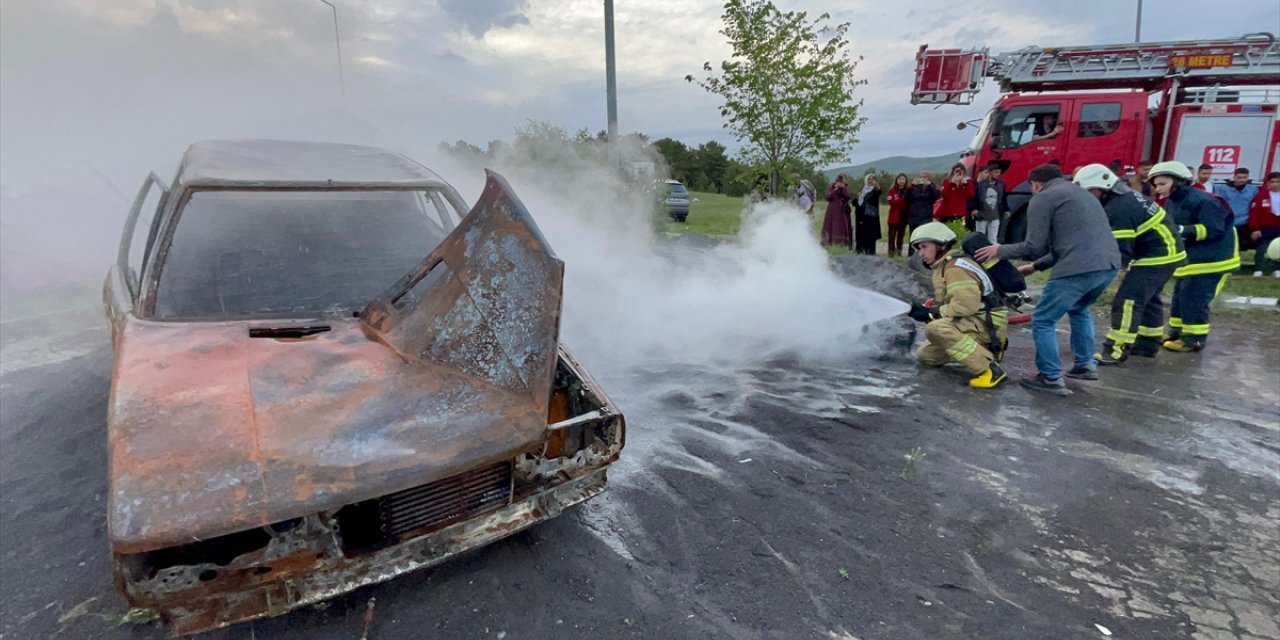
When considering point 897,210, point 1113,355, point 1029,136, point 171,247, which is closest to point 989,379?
point 1113,355

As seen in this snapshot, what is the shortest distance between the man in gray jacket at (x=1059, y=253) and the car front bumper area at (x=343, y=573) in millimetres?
4177

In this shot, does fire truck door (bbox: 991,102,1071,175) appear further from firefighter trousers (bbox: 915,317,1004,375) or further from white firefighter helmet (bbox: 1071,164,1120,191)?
firefighter trousers (bbox: 915,317,1004,375)

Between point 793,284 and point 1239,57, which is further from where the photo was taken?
point 1239,57

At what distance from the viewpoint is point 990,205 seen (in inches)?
375

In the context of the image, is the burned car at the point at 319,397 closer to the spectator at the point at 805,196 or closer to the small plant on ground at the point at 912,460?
the small plant on ground at the point at 912,460

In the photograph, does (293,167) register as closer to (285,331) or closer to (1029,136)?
(285,331)

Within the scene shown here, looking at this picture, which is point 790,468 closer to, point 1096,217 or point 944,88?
point 1096,217

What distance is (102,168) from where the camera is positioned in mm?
10266

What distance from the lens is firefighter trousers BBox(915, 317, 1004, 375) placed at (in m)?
4.90

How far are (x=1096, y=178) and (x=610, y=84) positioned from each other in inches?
240

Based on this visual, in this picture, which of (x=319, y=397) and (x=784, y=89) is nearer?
(x=319, y=397)

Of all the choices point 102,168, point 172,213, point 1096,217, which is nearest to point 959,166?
point 1096,217

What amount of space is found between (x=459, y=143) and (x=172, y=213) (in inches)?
269

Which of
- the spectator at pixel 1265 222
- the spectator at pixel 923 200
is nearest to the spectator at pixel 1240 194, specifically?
the spectator at pixel 1265 222
